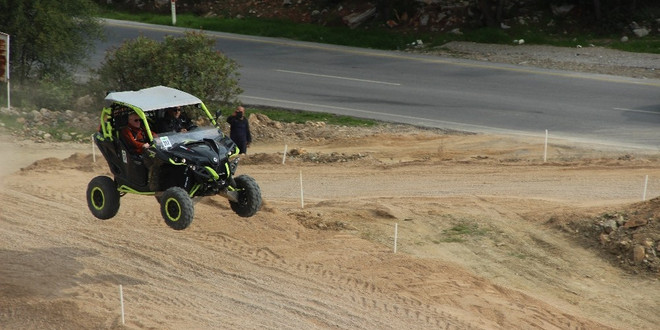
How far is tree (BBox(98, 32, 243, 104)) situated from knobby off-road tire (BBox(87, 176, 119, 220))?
395 inches

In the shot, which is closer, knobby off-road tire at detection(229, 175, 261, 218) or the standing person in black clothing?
knobby off-road tire at detection(229, 175, 261, 218)

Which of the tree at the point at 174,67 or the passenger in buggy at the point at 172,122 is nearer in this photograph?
the passenger in buggy at the point at 172,122

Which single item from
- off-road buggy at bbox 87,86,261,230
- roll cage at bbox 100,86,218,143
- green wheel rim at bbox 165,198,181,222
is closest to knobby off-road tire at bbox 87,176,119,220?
off-road buggy at bbox 87,86,261,230

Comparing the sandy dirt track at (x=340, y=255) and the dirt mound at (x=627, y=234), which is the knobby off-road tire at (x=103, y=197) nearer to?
the sandy dirt track at (x=340, y=255)

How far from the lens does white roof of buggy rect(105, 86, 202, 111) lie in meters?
16.3

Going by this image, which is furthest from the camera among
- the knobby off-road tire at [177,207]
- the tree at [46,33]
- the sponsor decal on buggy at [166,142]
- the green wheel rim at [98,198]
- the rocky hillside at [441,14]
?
the rocky hillside at [441,14]

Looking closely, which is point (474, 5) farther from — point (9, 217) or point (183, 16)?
point (9, 217)

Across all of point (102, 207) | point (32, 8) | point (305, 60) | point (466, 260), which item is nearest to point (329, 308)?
point (466, 260)

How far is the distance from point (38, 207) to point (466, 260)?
910 centimetres

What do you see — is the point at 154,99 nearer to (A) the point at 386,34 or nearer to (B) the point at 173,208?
(B) the point at 173,208

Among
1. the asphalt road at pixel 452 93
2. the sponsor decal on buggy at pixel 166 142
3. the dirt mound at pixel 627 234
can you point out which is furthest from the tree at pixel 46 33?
the dirt mound at pixel 627 234

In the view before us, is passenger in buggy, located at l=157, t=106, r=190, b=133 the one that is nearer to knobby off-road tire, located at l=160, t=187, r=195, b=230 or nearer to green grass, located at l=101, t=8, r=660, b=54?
knobby off-road tire, located at l=160, t=187, r=195, b=230

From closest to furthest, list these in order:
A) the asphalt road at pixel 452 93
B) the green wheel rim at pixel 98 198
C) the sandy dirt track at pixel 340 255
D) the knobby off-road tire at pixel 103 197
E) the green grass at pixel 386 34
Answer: the sandy dirt track at pixel 340 255 → the knobby off-road tire at pixel 103 197 → the green wheel rim at pixel 98 198 → the asphalt road at pixel 452 93 → the green grass at pixel 386 34

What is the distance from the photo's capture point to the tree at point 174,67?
89.2 ft
